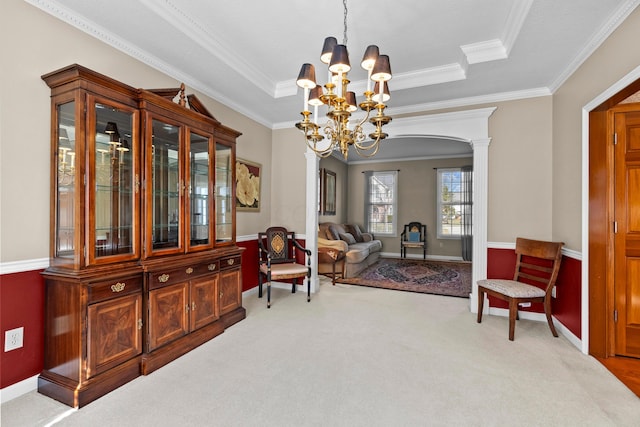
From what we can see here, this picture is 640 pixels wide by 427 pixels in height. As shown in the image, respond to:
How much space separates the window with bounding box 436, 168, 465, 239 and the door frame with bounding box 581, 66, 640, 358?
4.93 metres

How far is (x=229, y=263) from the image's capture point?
3127 mm

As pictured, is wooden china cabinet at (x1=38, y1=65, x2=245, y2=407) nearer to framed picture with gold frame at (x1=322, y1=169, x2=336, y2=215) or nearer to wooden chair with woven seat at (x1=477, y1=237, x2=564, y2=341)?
wooden chair with woven seat at (x1=477, y1=237, x2=564, y2=341)

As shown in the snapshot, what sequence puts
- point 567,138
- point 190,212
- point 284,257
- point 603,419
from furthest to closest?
1. point 284,257
2. point 567,138
3. point 190,212
4. point 603,419

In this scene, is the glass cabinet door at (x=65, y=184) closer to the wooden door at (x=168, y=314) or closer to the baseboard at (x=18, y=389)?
the wooden door at (x=168, y=314)

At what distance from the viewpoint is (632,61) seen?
1992mm

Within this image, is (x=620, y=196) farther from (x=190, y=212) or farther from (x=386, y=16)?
(x=190, y=212)

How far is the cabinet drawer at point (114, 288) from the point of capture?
6.33 feet

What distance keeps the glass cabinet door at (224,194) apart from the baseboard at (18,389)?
163cm

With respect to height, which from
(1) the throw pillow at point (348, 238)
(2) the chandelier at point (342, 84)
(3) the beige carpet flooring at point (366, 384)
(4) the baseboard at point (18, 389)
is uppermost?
(2) the chandelier at point (342, 84)

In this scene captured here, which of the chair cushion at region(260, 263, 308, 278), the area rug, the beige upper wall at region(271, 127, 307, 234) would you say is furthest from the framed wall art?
the area rug

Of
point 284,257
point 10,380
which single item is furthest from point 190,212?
point 284,257

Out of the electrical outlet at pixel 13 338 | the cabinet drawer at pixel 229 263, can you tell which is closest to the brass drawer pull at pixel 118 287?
the electrical outlet at pixel 13 338

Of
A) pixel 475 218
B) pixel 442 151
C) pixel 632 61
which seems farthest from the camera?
pixel 442 151

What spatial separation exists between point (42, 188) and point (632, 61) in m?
4.15
